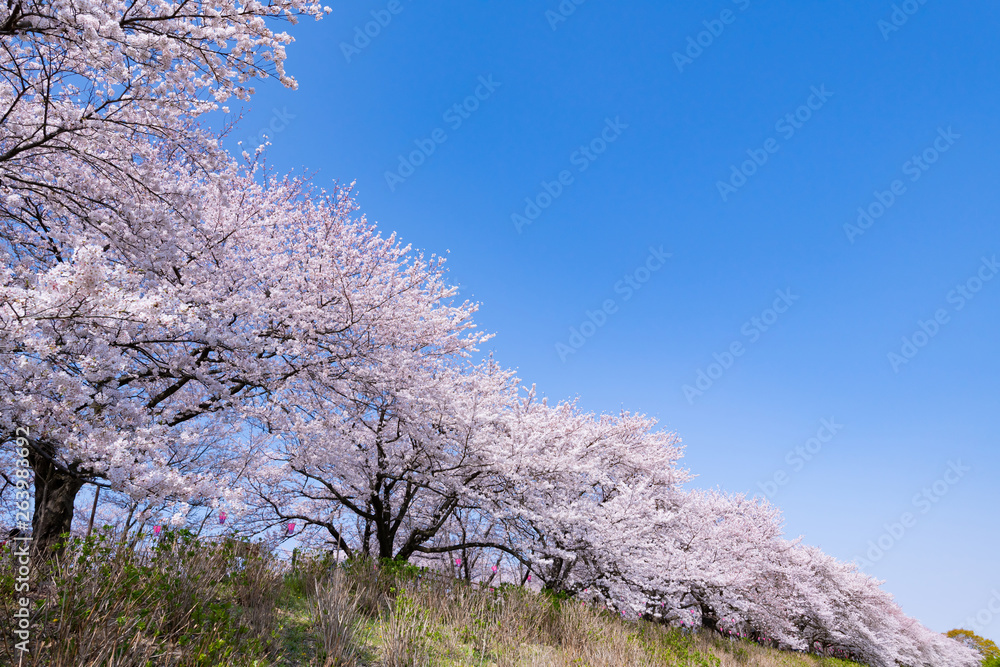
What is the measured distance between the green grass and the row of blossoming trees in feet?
3.14

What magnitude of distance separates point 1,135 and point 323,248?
411cm

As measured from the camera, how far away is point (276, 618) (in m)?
5.38

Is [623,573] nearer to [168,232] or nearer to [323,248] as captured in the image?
[323,248]

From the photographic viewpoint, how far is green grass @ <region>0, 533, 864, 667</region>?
3.35m

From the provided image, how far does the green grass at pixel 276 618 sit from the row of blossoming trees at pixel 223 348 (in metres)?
0.96

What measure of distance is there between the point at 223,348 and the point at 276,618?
3843 mm

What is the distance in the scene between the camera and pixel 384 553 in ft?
35.4

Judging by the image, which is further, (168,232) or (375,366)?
(375,366)

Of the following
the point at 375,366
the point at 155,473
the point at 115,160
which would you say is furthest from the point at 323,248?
the point at 155,473

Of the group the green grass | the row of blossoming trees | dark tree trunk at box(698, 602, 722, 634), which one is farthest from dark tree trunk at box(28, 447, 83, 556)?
dark tree trunk at box(698, 602, 722, 634)

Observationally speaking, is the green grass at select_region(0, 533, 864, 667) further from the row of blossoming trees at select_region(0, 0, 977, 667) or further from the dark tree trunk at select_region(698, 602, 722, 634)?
the dark tree trunk at select_region(698, 602, 722, 634)

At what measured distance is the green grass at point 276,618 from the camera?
3.35 m

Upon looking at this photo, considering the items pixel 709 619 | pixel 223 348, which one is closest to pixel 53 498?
pixel 223 348

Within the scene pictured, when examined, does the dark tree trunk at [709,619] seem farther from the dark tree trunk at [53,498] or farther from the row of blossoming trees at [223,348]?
the dark tree trunk at [53,498]
